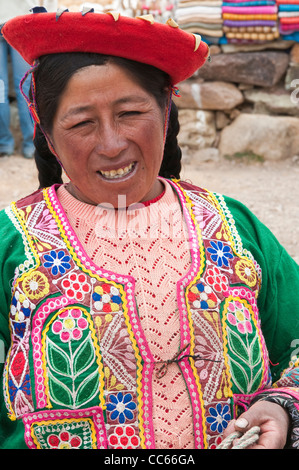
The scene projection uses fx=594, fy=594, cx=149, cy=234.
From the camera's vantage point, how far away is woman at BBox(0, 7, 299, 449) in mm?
1544

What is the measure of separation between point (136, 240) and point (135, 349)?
1.04 feet

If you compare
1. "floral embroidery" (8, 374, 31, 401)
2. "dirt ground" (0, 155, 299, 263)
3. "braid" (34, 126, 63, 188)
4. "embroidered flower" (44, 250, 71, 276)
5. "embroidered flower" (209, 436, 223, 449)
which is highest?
"braid" (34, 126, 63, 188)

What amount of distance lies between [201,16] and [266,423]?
5.54 metres

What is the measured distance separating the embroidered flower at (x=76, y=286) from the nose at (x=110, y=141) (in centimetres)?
34

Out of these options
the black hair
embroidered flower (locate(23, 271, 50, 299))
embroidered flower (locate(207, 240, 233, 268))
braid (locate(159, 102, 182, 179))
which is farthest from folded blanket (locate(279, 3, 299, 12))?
embroidered flower (locate(23, 271, 50, 299))

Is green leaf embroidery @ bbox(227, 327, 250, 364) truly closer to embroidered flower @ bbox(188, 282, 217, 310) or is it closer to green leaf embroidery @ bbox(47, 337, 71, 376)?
embroidered flower @ bbox(188, 282, 217, 310)

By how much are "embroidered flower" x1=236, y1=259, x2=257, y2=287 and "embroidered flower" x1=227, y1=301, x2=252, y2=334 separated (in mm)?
78

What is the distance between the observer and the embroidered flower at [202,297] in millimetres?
1651

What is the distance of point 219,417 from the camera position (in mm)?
1614

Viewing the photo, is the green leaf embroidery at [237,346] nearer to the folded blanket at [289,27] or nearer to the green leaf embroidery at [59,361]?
the green leaf embroidery at [59,361]

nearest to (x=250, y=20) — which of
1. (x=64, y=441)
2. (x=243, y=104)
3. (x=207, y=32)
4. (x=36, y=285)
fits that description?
(x=207, y=32)

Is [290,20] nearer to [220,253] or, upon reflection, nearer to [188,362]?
[220,253]

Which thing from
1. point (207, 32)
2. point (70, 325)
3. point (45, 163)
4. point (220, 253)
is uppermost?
point (207, 32)
